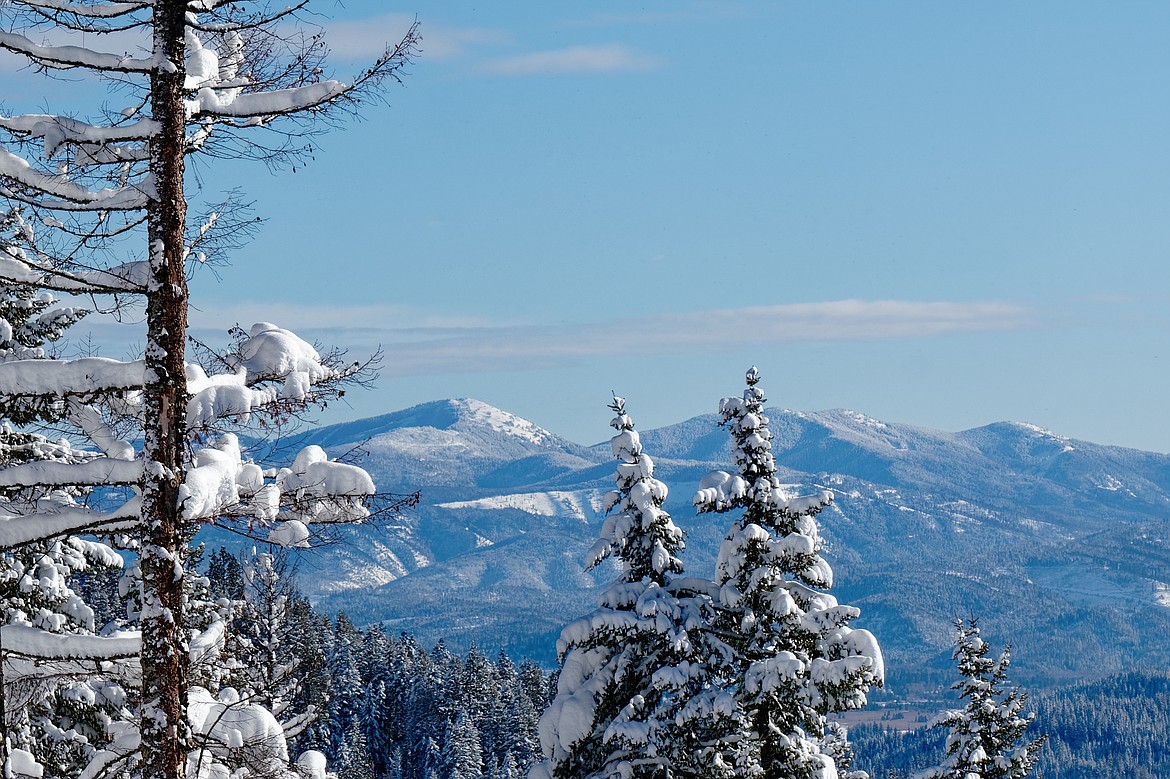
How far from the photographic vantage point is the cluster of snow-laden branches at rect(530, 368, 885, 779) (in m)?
18.2

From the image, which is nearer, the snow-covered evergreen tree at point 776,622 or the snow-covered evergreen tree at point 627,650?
the snow-covered evergreen tree at point 627,650

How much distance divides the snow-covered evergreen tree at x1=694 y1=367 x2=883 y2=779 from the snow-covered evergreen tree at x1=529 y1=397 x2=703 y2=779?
814 millimetres

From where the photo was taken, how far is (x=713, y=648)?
1870 centimetres

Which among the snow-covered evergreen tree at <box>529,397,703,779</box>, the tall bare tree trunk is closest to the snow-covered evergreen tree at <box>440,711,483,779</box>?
the snow-covered evergreen tree at <box>529,397,703,779</box>

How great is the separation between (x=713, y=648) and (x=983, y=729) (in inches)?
378

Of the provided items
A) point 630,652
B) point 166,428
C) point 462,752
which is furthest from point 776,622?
point 462,752

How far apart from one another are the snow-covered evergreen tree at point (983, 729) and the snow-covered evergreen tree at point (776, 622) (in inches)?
281

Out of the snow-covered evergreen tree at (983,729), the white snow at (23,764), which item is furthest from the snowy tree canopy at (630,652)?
the snow-covered evergreen tree at (983,729)

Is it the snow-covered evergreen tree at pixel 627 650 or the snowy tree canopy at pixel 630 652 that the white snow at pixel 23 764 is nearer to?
the snowy tree canopy at pixel 630 652

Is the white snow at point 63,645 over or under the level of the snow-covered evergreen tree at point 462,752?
over

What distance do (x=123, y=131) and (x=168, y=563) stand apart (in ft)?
9.59

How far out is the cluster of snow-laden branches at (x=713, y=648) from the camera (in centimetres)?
1823

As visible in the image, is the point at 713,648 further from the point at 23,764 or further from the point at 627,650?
the point at 23,764

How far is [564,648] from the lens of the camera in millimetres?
19047
